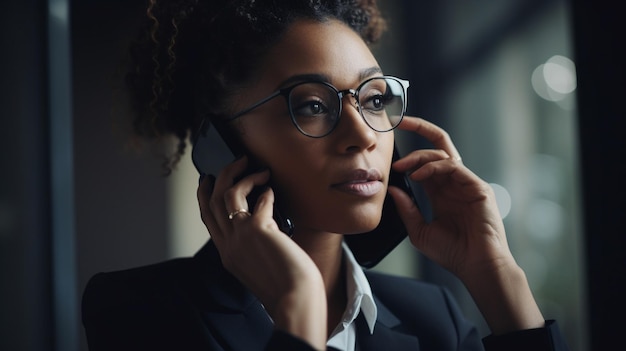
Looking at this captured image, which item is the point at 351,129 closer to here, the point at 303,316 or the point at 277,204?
the point at 277,204

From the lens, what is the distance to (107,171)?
2.16m

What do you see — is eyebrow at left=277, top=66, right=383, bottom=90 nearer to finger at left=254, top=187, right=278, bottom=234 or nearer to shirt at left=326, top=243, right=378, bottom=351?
finger at left=254, top=187, right=278, bottom=234

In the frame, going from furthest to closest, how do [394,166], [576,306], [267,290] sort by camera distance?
[576,306] → [394,166] → [267,290]

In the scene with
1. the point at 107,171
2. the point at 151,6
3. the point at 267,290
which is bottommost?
the point at 267,290

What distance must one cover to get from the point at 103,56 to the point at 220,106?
3.58 ft

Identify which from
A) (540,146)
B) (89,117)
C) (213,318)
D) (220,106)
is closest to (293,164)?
(220,106)

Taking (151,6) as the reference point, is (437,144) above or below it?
below

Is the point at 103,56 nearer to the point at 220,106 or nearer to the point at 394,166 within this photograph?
the point at 220,106

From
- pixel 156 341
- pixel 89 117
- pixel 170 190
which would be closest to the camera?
pixel 156 341

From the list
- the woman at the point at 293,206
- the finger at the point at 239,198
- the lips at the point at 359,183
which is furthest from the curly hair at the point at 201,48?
the lips at the point at 359,183

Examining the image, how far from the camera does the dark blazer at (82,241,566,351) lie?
3.74 ft

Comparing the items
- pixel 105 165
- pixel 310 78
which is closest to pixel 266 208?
pixel 310 78

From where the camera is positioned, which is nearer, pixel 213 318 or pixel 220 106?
pixel 213 318

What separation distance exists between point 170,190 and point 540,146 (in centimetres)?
180
